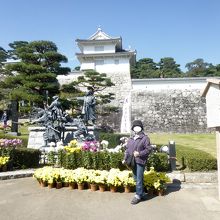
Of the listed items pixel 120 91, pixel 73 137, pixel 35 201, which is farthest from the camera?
pixel 120 91

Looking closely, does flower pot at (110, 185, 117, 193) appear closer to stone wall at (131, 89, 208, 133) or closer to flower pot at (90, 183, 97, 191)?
flower pot at (90, 183, 97, 191)

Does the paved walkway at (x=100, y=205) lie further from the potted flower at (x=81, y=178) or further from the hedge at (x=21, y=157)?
the hedge at (x=21, y=157)

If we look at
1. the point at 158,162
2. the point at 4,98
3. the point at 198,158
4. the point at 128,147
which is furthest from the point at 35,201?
the point at 4,98

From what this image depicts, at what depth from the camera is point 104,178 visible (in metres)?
6.30

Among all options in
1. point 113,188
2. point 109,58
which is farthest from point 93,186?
point 109,58

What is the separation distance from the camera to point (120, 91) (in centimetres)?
3834

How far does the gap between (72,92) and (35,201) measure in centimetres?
1898

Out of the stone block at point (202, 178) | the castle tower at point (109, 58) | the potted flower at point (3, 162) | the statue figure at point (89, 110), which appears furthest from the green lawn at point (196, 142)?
the castle tower at point (109, 58)

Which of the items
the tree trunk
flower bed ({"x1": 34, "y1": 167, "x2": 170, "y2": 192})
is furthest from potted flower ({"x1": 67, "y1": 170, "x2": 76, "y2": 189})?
the tree trunk

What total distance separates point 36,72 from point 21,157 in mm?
13872

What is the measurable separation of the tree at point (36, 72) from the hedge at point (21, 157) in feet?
38.3

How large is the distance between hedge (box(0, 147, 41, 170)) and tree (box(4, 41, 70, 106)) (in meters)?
11.7

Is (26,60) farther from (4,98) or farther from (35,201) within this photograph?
(35,201)

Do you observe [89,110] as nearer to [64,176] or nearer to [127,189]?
[64,176]
